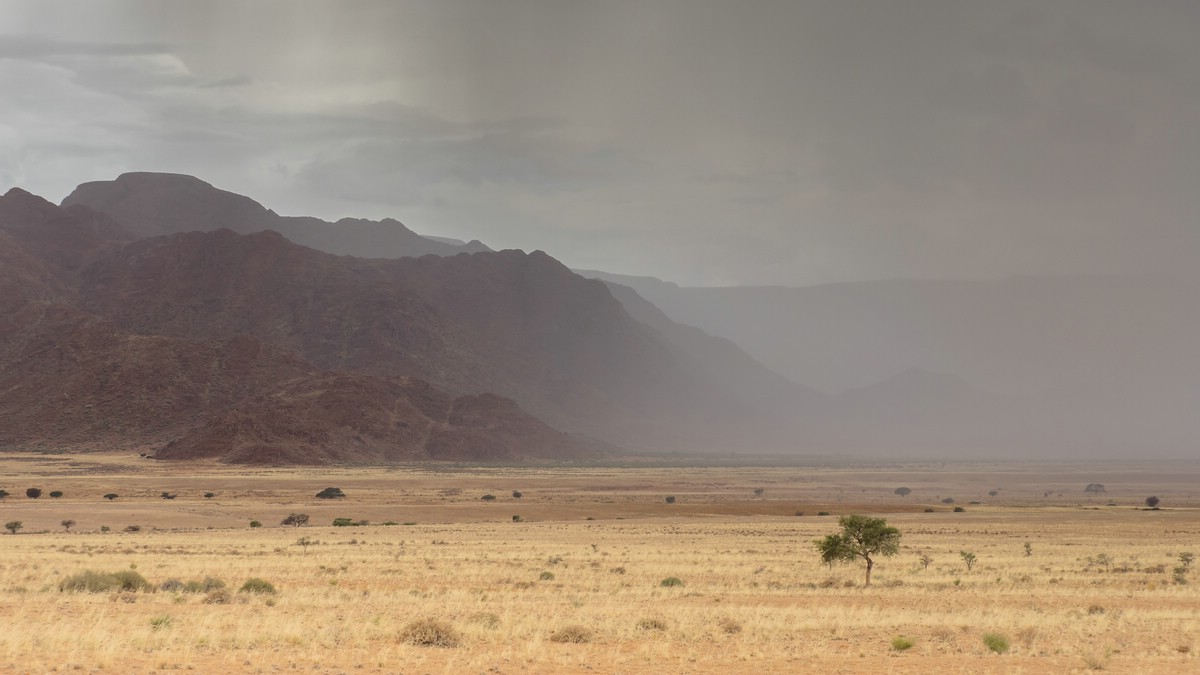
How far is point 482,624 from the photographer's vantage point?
67.5 ft

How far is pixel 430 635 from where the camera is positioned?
18500mm

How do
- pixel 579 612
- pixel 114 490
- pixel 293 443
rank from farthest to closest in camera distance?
pixel 293 443 → pixel 114 490 → pixel 579 612

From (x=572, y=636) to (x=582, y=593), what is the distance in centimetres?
849

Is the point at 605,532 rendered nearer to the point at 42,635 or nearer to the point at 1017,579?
the point at 1017,579

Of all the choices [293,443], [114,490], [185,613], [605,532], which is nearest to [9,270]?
[293,443]

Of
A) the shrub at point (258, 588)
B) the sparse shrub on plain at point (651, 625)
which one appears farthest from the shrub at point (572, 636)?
the shrub at point (258, 588)

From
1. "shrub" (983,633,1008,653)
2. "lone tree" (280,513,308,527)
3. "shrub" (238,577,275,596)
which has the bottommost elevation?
"lone tree" (280,513,308,527)

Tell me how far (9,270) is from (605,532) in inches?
6493

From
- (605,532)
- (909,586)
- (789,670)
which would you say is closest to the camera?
(789,670)

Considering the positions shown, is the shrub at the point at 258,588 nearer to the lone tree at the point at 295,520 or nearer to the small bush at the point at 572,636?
the small bush at the point at 572,636

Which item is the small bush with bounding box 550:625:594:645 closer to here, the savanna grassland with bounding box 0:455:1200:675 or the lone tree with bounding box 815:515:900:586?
the savanna grassland with bounding box 0:455:1200:675

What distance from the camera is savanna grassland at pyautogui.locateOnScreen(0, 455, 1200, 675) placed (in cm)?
1748

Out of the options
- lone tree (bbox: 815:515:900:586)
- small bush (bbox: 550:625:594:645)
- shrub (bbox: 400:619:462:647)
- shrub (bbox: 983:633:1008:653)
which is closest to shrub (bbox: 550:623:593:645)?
small bush (bbox: 550:625:594:645)

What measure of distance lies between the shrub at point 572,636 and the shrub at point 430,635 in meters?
1.81
